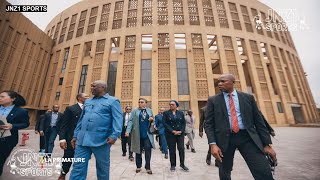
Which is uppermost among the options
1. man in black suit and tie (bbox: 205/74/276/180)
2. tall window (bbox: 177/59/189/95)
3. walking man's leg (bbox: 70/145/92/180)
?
tall window (bbox: 177/59/189/95)

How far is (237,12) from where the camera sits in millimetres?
23781

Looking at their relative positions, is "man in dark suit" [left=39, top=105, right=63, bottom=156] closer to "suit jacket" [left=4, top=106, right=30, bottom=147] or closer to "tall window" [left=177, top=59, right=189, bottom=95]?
"suit jacket" [left=4, top=106, right=30, bottom=147]

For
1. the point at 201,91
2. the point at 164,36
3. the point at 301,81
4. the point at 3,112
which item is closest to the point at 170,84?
the point at 201,91

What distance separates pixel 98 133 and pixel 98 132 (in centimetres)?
2

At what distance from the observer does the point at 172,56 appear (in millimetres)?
20250

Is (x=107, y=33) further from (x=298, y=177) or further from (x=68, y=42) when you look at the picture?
(x=298, y=177)

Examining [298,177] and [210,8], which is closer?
[298,177]

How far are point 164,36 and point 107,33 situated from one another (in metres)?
7.12

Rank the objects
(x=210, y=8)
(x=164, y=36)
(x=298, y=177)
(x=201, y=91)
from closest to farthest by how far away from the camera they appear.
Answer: (x=298, y=177)
(x=201, y=91)
(x=164, y=36)
(x=210, y=8)

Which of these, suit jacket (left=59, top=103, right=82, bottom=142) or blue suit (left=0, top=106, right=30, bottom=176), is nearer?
blue suit (left=0, top=106, right=30, bottom=176)

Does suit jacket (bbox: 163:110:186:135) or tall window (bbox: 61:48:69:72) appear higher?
tall window (bbox: 61:48:69:72)

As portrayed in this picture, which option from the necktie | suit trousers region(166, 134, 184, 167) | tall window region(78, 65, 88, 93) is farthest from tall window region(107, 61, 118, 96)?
the necktie

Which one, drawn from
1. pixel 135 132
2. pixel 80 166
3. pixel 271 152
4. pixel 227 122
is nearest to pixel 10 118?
pixel 80 166

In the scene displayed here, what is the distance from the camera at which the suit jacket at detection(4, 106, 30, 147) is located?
3.12m
